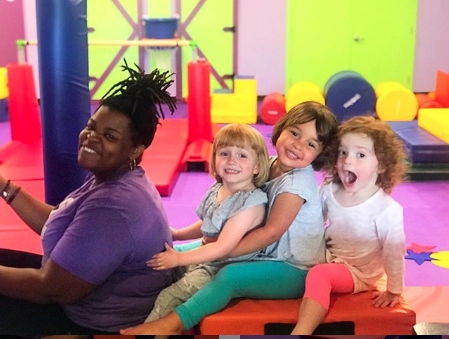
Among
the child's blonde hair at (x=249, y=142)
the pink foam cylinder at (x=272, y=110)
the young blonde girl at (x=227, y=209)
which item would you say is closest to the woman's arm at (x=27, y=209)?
the young blonde girl at (x=227, y=209)

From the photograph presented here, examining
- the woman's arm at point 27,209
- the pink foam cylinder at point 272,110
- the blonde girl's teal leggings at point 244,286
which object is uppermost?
the woman's arm at point 27,209

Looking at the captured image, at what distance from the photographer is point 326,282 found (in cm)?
223

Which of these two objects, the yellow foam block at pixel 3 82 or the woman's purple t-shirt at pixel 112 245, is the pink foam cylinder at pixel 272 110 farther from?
the woman's purple t-shirt at pixel 112 245

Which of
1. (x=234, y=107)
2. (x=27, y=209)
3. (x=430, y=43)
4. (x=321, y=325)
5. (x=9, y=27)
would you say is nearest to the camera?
(x=321, y=325)

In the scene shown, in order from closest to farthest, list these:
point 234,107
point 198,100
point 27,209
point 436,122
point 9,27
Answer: point 27,209
point 436,122
point 198,100
point 234,107
point 9,27

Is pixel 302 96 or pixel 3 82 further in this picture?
pixel 302 96

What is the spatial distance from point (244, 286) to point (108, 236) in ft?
1.84

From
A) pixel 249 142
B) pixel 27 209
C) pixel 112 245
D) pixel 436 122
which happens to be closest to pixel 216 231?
pixel 249 142

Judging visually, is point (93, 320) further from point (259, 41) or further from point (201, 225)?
point (259, 41)

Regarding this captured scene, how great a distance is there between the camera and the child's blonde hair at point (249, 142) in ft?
7.48

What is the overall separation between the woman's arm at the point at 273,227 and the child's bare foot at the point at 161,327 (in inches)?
12.0

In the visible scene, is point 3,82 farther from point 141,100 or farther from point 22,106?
point 141,100

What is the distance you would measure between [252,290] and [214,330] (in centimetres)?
21

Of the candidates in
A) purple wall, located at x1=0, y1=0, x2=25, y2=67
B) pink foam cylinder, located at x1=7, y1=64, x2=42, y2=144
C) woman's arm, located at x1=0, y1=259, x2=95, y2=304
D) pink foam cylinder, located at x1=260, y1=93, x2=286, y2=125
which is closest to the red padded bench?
woman's arm, located at x1=0, y1=259, x2=95, y2=304
